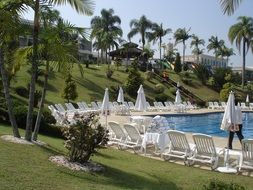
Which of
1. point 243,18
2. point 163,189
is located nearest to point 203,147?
point 163,189

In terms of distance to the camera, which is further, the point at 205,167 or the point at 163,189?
the point at 205,167

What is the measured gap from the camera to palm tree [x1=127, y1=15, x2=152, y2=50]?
63.1m

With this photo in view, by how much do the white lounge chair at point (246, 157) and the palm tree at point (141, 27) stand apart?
5331 cm

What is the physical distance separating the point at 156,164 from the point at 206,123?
685 inches

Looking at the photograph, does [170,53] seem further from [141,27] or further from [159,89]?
[159,89]

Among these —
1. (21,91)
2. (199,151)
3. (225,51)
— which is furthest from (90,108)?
(225,51)

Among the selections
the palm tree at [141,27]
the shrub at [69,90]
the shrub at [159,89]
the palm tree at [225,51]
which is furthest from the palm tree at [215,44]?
the shrub at [69,90]

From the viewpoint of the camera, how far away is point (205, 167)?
1116 centimetres

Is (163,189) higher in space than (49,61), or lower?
lower

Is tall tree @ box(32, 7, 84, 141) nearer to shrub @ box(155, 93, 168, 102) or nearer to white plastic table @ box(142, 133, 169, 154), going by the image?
white plastic table @ box(142, 133, 169, 154)

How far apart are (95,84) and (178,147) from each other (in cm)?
3088

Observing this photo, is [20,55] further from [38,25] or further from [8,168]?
[8,168]

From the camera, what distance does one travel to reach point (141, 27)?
6347cm

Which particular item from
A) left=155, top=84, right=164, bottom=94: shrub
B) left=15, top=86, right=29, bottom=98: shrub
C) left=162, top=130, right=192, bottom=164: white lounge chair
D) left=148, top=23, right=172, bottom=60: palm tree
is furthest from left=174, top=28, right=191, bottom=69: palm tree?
left=162, top=130, right=192, bottom=164: white lounge chair
